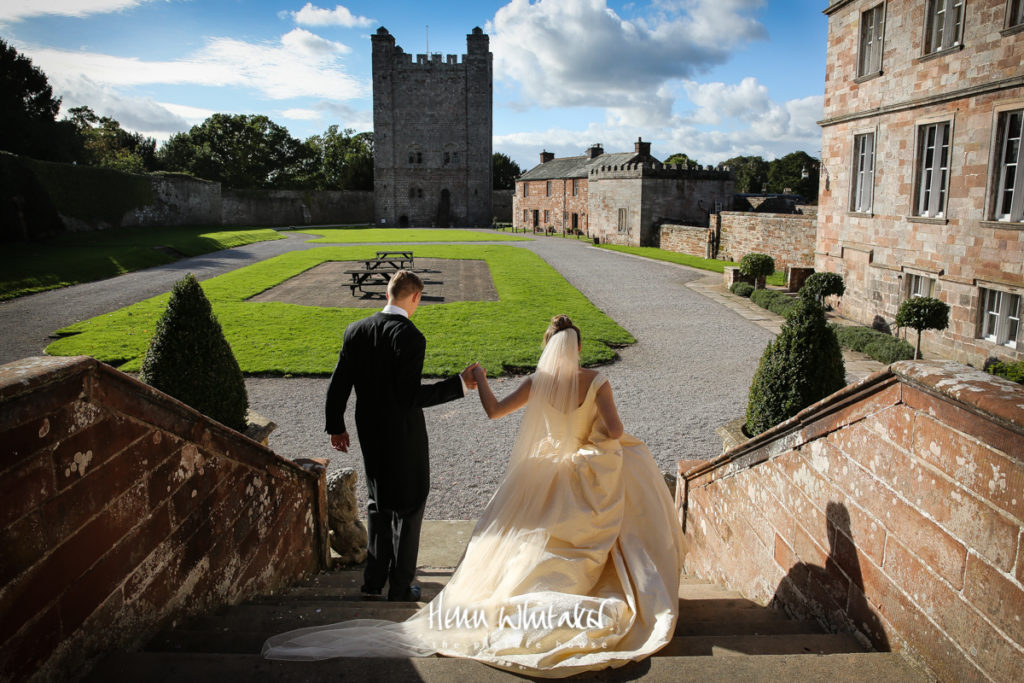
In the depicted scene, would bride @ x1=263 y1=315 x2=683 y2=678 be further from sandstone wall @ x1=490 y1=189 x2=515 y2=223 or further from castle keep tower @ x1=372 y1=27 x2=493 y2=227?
sandstone wall @ x1=490 y1=189 x2=515 y2=223

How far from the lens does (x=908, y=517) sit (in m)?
2.69

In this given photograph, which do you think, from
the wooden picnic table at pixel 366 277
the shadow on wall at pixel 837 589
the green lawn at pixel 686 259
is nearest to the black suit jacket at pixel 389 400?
the shadow on wall at pixel 837 589

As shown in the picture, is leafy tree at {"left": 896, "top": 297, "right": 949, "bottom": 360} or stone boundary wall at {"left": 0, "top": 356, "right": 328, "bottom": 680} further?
leafy tree at {"left": 896, "top": 297, "right": 949, "bottom": 360}

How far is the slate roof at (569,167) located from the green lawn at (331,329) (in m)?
28.4

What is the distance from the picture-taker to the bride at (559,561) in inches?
113

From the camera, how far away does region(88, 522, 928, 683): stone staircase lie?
2.45m

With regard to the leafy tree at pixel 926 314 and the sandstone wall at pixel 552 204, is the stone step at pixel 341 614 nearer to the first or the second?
the leafy tree at pixel 926 314

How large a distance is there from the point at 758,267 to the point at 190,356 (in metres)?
18.5

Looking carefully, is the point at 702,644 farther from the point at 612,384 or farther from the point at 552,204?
the point at 552,204

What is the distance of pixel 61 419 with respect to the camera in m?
2.44

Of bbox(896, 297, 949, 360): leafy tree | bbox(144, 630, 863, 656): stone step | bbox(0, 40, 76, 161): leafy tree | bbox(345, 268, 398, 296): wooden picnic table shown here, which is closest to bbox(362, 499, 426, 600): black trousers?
bbox(144, 630, 863, 656): stone step

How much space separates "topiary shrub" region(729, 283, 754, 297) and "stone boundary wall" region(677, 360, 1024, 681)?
1760cm

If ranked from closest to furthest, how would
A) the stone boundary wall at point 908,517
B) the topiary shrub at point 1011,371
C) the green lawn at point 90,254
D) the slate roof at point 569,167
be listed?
the stone boundary wall at point 908,517 → the topiary shrub at point 1011,371 → the green lawn at point 90,254 → the slate roof at point 569,167

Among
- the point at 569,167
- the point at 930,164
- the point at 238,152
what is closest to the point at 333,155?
the point at 238,152
